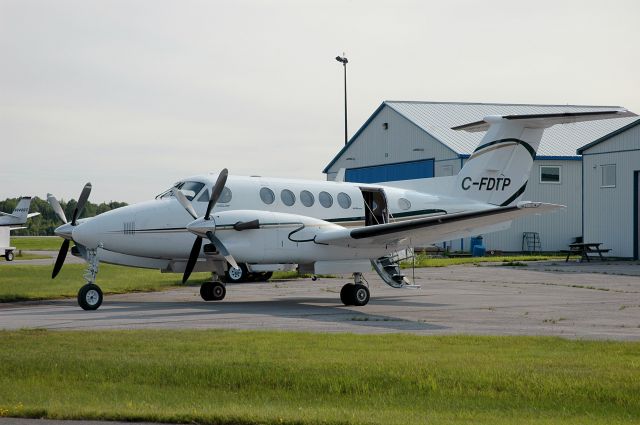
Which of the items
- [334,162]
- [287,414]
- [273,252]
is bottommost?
[287,414]

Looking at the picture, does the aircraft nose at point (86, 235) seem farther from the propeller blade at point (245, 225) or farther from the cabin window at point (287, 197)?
the cabin window at point (287, 197)

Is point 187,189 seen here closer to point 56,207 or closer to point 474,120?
point 56,207

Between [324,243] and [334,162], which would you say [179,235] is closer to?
[324,243]

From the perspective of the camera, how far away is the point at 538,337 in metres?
15.4

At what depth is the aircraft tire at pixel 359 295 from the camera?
2297 centimetres

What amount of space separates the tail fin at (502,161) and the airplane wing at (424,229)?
259cm

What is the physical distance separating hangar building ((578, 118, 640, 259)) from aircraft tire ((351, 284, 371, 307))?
26227 millimetres

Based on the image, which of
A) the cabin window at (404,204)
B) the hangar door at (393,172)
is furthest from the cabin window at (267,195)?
the hangar door at (393,172)

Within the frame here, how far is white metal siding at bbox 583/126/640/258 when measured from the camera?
1790 inches

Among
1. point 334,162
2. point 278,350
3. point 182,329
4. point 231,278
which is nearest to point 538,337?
point 278,350

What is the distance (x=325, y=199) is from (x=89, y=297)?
7.11 m

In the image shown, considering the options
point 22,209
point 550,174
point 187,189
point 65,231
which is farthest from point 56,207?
point 22,209

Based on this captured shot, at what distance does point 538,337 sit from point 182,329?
6.56 metres

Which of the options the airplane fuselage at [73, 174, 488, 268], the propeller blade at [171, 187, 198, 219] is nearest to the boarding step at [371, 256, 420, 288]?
the airplane fuselage at [73, 174, 488, 268]
